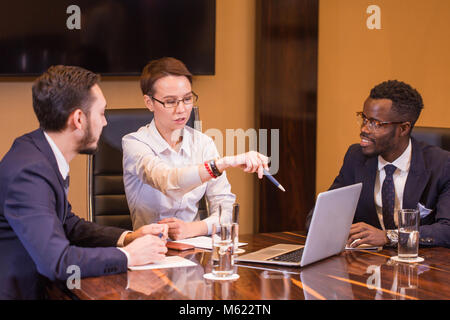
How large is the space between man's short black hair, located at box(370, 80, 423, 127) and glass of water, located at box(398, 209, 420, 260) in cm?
65

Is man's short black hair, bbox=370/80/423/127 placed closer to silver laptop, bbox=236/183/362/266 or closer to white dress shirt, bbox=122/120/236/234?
silver laptop, bbox=236/183/362/266

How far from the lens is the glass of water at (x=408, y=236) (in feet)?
6.01

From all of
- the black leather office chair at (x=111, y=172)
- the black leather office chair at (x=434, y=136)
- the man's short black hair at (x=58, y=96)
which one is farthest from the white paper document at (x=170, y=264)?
the black leather office chair at (x=434, y=136)

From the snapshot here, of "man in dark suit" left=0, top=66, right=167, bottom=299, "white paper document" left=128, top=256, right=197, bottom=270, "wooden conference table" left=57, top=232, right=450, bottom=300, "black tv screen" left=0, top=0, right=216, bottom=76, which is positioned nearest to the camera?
"wooden conference table" left=57, top=232, right=450, bottom=300

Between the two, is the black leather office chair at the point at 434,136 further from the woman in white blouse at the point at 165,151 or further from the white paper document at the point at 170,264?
the white paper document at the point at 170,264

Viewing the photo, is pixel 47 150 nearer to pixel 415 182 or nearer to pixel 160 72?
pixel 160 72

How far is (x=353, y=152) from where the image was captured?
96.7 inches

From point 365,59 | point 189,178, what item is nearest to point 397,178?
point 189,178

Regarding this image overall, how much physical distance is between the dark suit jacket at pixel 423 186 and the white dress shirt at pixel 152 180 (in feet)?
1.74

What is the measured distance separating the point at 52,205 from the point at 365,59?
3.00 meters

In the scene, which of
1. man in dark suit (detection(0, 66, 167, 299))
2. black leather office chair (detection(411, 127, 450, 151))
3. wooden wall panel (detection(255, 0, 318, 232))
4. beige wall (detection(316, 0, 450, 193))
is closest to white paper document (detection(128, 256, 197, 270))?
man in dark suit (detection(0, 66, 167, 299))

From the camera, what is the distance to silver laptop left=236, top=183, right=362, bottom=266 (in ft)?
5.55

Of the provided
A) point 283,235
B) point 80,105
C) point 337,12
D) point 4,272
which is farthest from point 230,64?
point 4,272

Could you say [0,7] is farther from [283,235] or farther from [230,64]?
[283,235]
